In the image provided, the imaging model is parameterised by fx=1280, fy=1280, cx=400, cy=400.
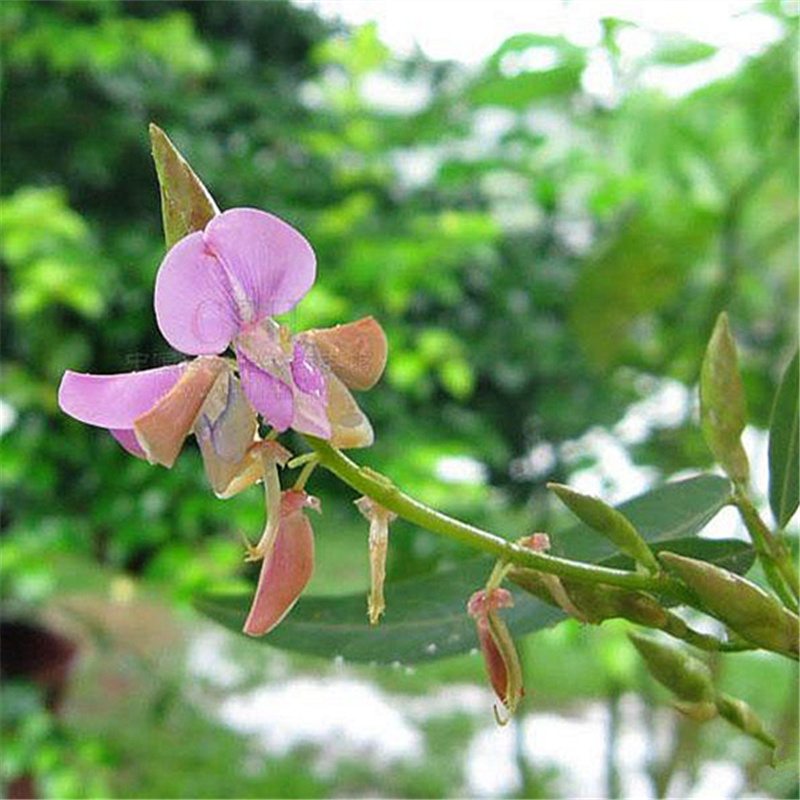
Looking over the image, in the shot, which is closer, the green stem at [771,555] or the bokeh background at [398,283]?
the green stem at [771,555]

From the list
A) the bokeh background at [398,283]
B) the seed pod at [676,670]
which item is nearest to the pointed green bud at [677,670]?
the seed pod at [676,670]

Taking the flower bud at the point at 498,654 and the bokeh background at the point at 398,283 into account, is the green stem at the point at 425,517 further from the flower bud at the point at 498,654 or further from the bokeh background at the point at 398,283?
the bokeh background at the point at 398,283

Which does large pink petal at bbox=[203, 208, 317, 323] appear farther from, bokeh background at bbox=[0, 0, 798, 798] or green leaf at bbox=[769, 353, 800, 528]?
bokeh background at bbox=[0, 0, 798, 798]

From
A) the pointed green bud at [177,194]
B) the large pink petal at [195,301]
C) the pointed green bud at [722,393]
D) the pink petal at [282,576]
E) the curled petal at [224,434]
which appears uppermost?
the pointed green bud at [177,194]

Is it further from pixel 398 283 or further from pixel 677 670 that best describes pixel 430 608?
pixel 398 283

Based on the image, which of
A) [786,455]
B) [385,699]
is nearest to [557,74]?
[786,455]

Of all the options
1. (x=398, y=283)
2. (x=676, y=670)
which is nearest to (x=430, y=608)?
(x=676, y=670)

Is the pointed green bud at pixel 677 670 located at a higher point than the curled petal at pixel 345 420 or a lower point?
lower

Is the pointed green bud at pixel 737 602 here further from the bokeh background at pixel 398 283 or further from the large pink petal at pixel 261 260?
the bokeh background at pixel 398 283
